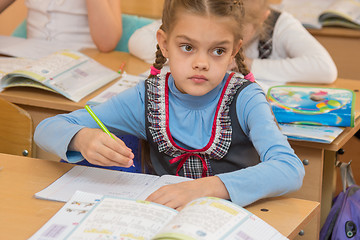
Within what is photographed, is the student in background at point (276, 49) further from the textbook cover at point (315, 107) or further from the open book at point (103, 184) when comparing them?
the open book at point (103, 184)

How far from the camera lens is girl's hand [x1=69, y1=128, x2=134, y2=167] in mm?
1217

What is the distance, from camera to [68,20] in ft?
8.54

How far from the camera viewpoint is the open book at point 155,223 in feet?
3.01

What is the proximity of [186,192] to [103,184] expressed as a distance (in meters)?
0.20

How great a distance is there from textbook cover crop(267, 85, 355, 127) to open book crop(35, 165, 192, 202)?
1.94 ft

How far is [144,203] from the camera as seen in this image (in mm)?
1048

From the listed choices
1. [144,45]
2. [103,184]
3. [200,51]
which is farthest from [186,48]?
[144,45]

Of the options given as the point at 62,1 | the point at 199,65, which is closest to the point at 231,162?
the point at 199,65

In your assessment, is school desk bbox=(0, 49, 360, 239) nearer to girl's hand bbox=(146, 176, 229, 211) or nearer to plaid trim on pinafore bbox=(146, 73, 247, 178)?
plaid trim on pinafore bbox=(146, 73, 247, 178)

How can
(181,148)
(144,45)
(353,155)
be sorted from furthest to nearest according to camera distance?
(353,155) < (144,45) < (181,148)

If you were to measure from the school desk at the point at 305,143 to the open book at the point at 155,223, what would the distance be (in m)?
0.71

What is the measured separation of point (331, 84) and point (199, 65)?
0.98 metres

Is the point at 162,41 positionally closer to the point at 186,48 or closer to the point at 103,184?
the point at 186,48

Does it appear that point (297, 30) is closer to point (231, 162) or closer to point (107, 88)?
point (107, 88)
